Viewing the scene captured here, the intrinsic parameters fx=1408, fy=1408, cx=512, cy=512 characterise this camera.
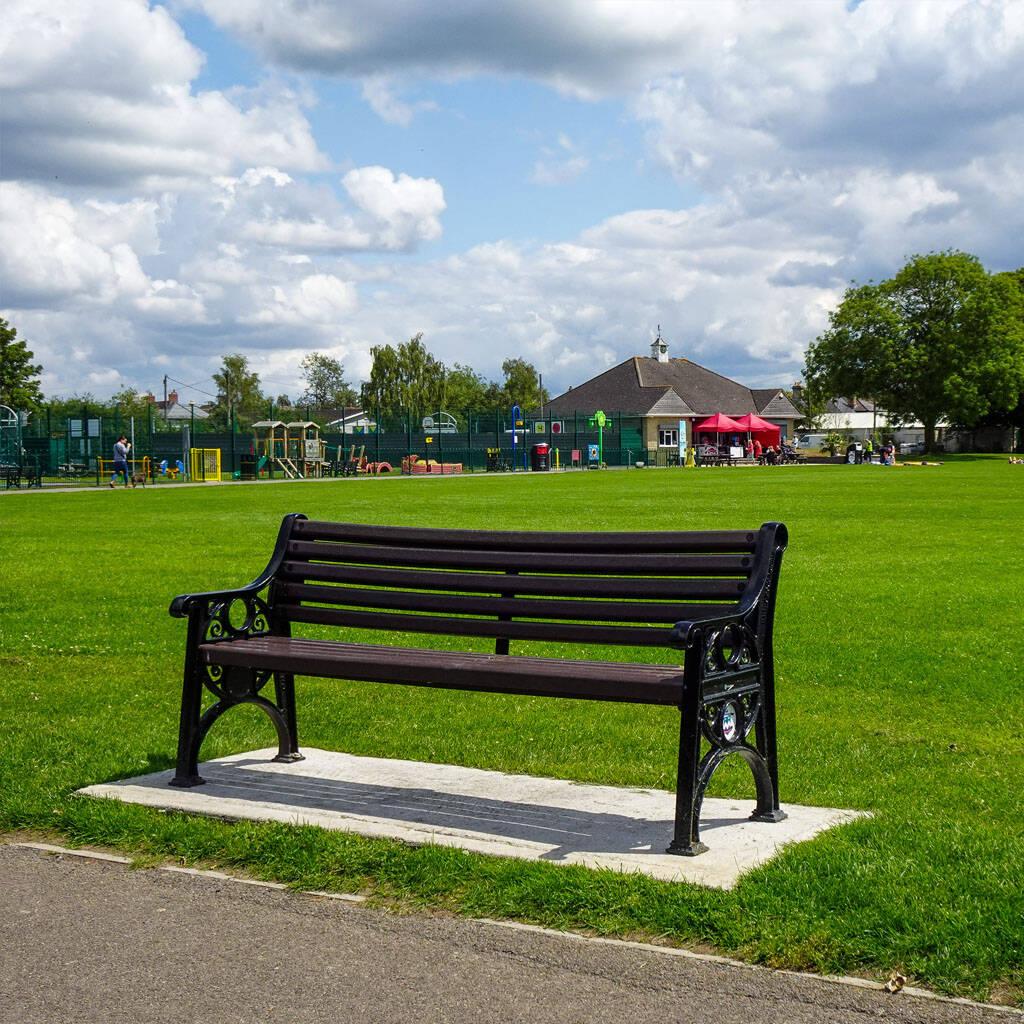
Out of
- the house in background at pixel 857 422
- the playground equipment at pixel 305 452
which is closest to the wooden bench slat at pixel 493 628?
the playground equipment at pixel 305 452

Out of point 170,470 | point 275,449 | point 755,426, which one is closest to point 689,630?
point 170,470

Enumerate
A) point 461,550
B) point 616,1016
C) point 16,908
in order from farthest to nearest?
point 461,550 → point 16,908 → point 616,1016

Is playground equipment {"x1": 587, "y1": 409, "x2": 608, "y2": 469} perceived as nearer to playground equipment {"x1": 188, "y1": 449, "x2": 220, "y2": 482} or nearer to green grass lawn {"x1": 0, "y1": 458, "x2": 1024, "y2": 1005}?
playground equipment {"x1": 188, "y1": 449, "x2": 220, "y2": 482}

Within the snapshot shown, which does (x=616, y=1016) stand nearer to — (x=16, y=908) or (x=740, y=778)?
(x=16, y=908)

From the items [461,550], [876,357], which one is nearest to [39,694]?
[461,550]

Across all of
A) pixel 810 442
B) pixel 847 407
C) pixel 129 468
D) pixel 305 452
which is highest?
pixel 847 407

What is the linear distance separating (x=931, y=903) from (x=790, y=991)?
2.31 feet

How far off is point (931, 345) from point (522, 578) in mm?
87733

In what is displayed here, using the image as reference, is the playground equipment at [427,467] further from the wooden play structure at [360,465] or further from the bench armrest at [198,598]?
the bench armrest at [198,598]

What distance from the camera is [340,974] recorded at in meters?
3.82

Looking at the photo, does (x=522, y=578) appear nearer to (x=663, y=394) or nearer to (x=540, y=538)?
(x=540, y=538)

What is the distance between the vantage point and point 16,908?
4.39m

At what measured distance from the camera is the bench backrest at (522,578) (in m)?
5.32

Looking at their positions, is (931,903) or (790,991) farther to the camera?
(931,903)
